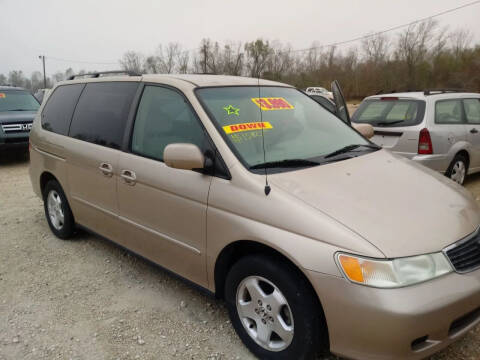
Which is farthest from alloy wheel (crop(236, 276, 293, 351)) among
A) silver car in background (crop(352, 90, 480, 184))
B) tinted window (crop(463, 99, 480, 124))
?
tinted window (crop(463, 99, 480, 124))

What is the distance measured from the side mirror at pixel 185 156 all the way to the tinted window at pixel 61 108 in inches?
80.8

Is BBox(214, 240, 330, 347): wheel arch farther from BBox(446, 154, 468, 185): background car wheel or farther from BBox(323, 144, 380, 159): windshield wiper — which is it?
BBox(446, 154, 468, 185): background car wheel

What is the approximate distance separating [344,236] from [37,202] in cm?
533

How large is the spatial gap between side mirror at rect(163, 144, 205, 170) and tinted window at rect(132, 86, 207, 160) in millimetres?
217

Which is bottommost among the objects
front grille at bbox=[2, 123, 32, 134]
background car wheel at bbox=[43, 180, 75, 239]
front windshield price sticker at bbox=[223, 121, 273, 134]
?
background car wheel at bbox=[43, 180, 75, 239]

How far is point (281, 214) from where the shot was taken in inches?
86.7

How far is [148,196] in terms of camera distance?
9.84ft

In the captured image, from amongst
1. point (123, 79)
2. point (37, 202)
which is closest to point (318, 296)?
point (123, 79)

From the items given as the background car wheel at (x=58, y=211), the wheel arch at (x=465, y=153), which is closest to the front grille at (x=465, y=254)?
the background car wheel at (x=58, y=211)

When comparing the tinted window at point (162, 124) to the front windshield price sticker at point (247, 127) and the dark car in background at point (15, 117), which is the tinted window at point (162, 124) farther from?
the dark car in background at point (15, 117)

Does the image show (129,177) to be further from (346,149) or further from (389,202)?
(389,202)

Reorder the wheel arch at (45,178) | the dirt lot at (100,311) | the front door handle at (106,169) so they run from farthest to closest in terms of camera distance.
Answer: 1. the wheel arch at (45,178)
2. the front door handle at (106,169)
3. the dirt lot at (100,311)

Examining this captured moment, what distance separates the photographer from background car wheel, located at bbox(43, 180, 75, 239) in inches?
167

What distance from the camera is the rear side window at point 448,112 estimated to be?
19.5 ft
